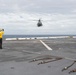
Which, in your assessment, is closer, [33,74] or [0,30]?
[33,74]

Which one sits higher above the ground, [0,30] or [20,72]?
[0,30]

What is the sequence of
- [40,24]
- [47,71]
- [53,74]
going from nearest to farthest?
[53,74], [47,71], [40,24]

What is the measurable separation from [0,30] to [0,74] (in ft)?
52.6

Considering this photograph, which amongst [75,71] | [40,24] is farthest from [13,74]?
[40,24]

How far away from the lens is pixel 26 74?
1116 centimetres

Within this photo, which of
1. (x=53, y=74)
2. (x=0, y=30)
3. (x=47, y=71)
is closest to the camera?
(x=53, y=74)

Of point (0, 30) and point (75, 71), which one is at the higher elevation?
point (0, 30)

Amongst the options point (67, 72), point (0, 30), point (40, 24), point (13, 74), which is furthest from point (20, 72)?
point (40, 24)

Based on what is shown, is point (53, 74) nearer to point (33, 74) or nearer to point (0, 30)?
point (33, 74)

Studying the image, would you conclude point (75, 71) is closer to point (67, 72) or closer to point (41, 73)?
point (67, 72)

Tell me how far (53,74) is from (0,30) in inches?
665

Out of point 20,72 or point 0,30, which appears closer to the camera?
point 20,72

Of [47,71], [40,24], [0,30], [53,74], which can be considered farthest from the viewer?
[40,24]

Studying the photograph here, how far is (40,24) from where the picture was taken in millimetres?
81000
